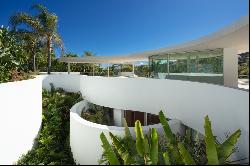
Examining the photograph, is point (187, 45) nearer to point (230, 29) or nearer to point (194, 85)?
point (194, 85)

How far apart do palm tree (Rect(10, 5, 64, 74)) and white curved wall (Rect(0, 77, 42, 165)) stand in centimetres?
1385

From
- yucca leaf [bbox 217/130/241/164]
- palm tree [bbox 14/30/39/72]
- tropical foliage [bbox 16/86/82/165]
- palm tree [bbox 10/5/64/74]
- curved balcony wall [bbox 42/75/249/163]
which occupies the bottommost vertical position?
tropical foliage [bbox 16/86/82/165]

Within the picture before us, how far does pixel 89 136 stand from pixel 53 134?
6.15 metres

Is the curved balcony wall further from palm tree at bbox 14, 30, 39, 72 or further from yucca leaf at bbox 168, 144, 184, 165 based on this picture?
palm tree at bbox 14, 30, 39, 72

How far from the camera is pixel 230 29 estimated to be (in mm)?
9070

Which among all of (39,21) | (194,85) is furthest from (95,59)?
(194,85)

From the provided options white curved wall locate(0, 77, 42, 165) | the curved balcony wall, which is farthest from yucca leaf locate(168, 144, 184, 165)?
white curved wall locate(0, 77, 42, 165)

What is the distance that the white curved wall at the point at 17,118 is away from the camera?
45.8 ft

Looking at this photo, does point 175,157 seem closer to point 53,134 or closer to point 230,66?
point 230,66

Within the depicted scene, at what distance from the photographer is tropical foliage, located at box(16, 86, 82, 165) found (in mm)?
16516

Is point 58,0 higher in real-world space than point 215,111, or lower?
higher

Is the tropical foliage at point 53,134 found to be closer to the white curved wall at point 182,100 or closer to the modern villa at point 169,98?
the modern villa at point 169,98

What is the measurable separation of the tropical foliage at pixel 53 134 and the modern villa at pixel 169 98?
26.1 inches

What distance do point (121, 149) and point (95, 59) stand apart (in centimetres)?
1688
